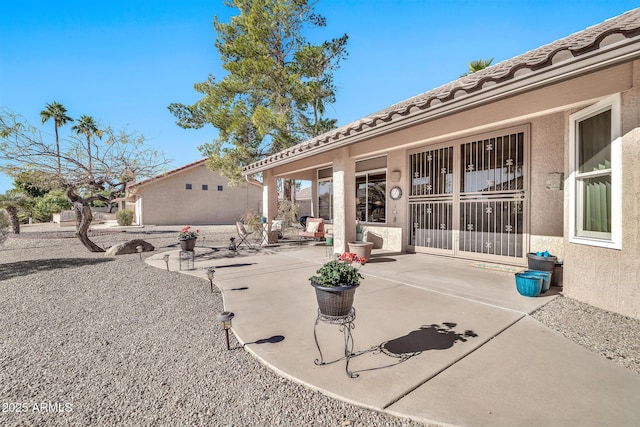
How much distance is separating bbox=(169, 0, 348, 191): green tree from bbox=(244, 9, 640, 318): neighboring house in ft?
17.2

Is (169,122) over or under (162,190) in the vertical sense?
over

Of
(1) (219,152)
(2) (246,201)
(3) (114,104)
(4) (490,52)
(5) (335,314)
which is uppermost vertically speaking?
(4) (490,52)

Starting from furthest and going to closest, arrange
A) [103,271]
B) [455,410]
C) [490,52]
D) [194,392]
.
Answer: [490,52]
[103,271]
[194,392]
[455,410]

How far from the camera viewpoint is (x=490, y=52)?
12.1 meters

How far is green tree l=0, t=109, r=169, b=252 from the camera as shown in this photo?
8.77 metres

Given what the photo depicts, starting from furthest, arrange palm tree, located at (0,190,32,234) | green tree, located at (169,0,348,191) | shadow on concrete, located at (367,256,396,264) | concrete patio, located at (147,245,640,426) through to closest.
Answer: palm tree, located at (0,190,32,234) → green tree, located at (169,0,348,191) → shadow on concrete, located at (367,256,396,264) → concrete patio, located at (147,245,640,426)

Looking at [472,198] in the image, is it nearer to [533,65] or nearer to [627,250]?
[627,250]

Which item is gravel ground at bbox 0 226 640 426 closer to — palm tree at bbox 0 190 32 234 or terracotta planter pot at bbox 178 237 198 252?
terracotta planter pot at bbox 178 237 198 252

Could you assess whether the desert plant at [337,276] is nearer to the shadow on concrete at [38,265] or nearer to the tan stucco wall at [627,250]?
the tan stucco wall at [627,250]

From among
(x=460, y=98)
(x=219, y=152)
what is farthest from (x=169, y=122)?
(x=460, y=98)

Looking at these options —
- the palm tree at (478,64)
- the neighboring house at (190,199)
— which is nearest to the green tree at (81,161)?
the palm tree at (478,64)

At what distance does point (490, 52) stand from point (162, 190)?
25.6 meters

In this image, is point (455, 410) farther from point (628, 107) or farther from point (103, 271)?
point (103, 271)

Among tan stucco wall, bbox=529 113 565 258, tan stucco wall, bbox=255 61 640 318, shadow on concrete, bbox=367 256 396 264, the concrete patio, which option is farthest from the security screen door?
the concrete patio
